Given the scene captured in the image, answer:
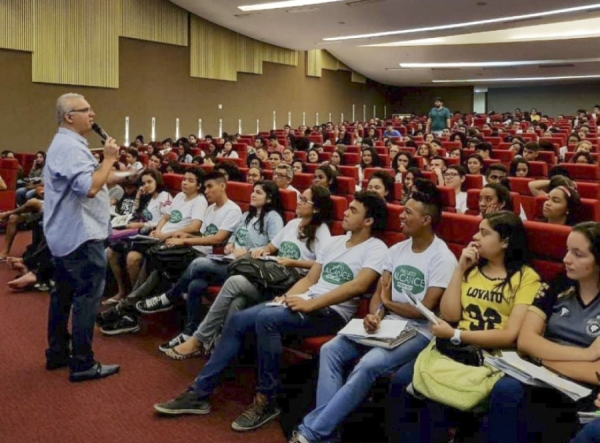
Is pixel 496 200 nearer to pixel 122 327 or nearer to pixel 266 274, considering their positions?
pixel 266 274

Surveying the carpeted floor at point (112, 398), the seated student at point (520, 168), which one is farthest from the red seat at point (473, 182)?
the carpeted floor at point (112, 398)

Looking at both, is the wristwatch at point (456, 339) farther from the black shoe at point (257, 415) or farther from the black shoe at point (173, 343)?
the black shoe at point (173, 343)

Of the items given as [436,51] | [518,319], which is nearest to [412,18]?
[436,51]

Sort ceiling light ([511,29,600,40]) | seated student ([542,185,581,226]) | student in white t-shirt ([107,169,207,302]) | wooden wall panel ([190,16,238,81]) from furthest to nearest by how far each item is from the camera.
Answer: ceiling light ([511,29,600,40]) → wooden wall panel ([190,16,238,81]) → student in white t-shirt ([107,169,207,302]) → seated student ([542,185,581,226])

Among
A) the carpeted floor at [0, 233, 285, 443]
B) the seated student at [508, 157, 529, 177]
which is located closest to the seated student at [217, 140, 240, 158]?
the seated student at [508, 157, 529, 177]

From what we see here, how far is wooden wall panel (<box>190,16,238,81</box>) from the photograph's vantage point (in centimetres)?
1445

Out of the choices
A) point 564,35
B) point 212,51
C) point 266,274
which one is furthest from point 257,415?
point 564,35

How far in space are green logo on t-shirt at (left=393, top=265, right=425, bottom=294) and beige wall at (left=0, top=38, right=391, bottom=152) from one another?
372 inches

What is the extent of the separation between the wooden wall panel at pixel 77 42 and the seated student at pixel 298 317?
9.28 m

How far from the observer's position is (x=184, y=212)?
4492 millimetres

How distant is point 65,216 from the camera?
3.11 metres

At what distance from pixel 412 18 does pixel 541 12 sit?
2428 millimetres

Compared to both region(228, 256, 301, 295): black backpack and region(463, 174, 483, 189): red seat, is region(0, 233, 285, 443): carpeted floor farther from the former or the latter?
region(463, 174, 483, 189): red seat

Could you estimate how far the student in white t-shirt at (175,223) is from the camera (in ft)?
14.4
